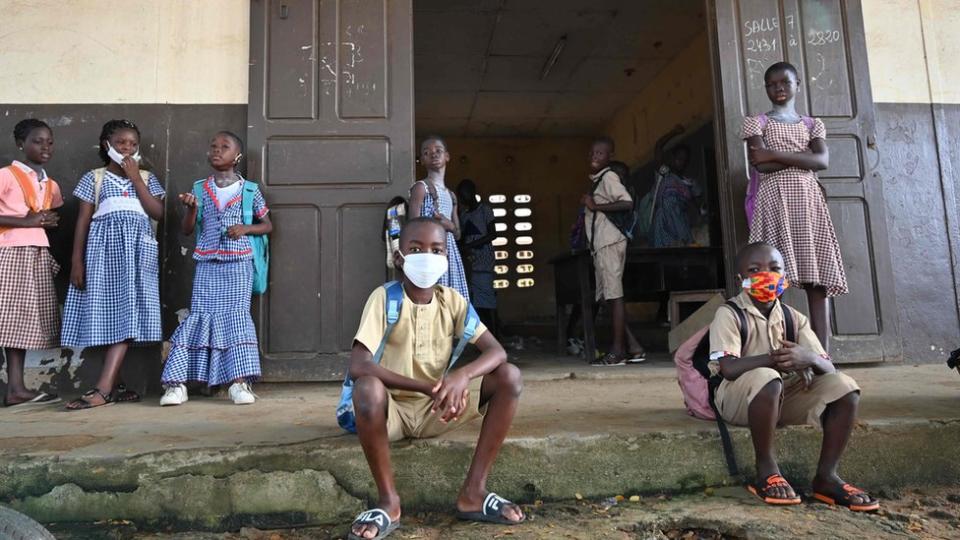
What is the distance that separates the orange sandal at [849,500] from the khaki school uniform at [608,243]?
8.95 ft

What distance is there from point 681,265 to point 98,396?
171 inches

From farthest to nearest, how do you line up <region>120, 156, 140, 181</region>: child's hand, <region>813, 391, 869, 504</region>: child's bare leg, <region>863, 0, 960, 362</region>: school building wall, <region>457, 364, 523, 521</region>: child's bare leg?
<region>863, 0, 960, 362</region>: school building wall
<region>120, 156, 140, 181</region>: child's hand
<region>813, 391, 869, 504</region>: child's bare leg
<region>457, 364, 523, 521</region>: child's bare leg

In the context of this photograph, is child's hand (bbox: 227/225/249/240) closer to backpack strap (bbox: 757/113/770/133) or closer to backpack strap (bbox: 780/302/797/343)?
backpack strap (bbox: 780/302/797/343)

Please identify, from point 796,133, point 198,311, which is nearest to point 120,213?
point 198,311

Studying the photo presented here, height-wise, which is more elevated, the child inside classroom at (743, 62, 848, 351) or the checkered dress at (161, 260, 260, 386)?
the child inside classroom at (743, 62, 848, 351)

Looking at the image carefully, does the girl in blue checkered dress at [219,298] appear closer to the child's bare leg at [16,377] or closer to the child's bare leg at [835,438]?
the child's bare leg at [16,377]

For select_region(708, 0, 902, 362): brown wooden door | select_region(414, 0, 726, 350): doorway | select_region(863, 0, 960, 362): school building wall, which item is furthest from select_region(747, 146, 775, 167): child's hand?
select_region(414, 0, 726, 350): doorway

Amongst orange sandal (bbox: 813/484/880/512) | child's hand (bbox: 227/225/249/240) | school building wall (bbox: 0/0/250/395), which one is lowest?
orange sandal (bbox: 813/484/880/512)

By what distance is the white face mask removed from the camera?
2.18m

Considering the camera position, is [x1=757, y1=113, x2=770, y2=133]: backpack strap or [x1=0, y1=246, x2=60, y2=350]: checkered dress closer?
[x1=0, y1=246, x2=60, y2=350]: checkered dress

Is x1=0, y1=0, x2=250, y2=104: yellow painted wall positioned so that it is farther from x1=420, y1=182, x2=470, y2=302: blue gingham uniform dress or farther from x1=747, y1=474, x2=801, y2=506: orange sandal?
x1=747, y1=474, x2=801, y2=506: orange sandal

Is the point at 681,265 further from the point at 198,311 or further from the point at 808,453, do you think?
the point at 198,311

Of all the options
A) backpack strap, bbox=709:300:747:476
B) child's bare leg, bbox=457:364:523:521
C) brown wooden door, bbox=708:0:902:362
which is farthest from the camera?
brown wooden door, bbox=708:0:902:362

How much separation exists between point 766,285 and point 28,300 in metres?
3.72
